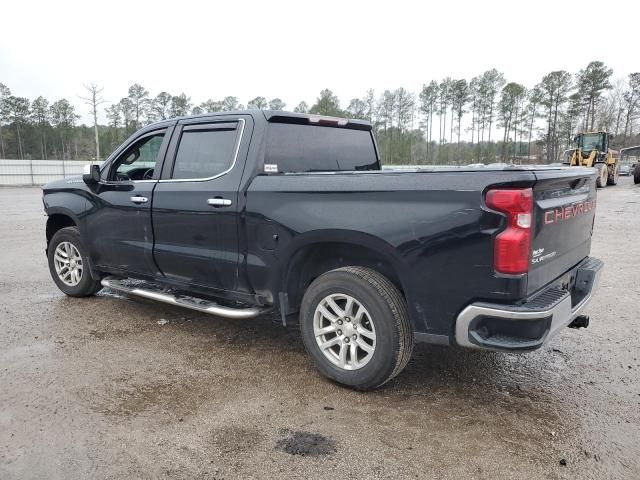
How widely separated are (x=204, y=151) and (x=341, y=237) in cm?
167

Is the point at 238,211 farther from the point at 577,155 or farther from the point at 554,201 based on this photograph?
the point at 577,155

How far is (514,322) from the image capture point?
285 cm

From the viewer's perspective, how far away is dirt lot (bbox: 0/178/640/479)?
2654 mm

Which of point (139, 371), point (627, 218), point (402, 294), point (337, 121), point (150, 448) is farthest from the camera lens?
point (627, 218)

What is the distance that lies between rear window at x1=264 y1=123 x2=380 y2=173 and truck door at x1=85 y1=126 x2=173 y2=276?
1188 millimetres

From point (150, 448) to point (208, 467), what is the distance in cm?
40

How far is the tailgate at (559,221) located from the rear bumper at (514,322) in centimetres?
12

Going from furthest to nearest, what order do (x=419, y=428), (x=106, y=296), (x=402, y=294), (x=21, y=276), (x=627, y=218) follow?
(x=627, y=218) → (x=21, y=276) → (x=106, y=296) → (x=402, y=294) → (x=419, y=428)

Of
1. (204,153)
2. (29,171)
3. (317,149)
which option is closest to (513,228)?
(317,149)

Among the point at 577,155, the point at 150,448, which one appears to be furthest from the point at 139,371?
the point at 577,155

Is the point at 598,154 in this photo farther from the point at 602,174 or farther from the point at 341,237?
the point at 341,237

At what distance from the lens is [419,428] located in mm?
3006

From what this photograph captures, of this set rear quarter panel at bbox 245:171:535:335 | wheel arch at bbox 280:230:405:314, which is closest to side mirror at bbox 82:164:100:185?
rear quarter panel at bbox 245:171:535:335

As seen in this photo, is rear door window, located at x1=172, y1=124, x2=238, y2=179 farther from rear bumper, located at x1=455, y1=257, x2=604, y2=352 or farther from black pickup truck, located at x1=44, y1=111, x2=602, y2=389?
rear bumper, located at x1=455, y1=257, x2=604, y2=352
